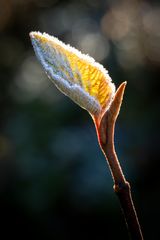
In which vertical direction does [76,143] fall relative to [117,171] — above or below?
below

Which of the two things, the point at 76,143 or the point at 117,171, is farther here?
the point at 76,143

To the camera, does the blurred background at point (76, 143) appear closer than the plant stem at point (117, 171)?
No

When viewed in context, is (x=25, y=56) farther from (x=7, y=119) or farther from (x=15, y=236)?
(x=15, y=236)

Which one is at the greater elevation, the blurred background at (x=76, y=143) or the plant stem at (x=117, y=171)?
the plant stem at (x=117, y=171)

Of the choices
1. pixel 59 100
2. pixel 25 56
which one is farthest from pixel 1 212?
pixel 25 56

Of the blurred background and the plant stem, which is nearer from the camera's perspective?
the plant stem
